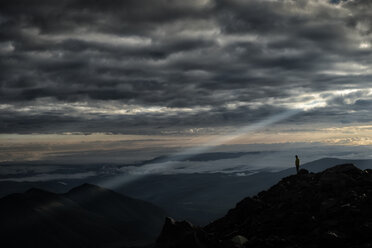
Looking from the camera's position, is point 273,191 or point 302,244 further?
point 273,191

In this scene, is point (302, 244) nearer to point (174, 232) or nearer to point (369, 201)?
point (369, 201)

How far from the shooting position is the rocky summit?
47.8 metres

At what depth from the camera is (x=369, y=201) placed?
54781 mm

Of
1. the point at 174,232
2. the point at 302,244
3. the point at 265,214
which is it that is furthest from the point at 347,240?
the point at 174,232

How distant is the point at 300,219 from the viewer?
180 ft

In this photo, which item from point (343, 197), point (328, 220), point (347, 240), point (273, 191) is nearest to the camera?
point (347, 240)

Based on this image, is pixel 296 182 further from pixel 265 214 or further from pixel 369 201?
pixel 369 201

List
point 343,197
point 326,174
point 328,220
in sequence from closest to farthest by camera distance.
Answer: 1. point 328,220
2. point 343,197
3. point 326,174

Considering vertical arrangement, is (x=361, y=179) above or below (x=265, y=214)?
above

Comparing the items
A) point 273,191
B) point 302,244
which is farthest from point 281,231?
point 273,191

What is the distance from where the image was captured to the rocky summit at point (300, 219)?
4775 centimetres

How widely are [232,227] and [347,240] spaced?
924 inches

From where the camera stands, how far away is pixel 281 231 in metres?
53.4

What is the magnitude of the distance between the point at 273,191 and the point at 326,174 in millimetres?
11296
